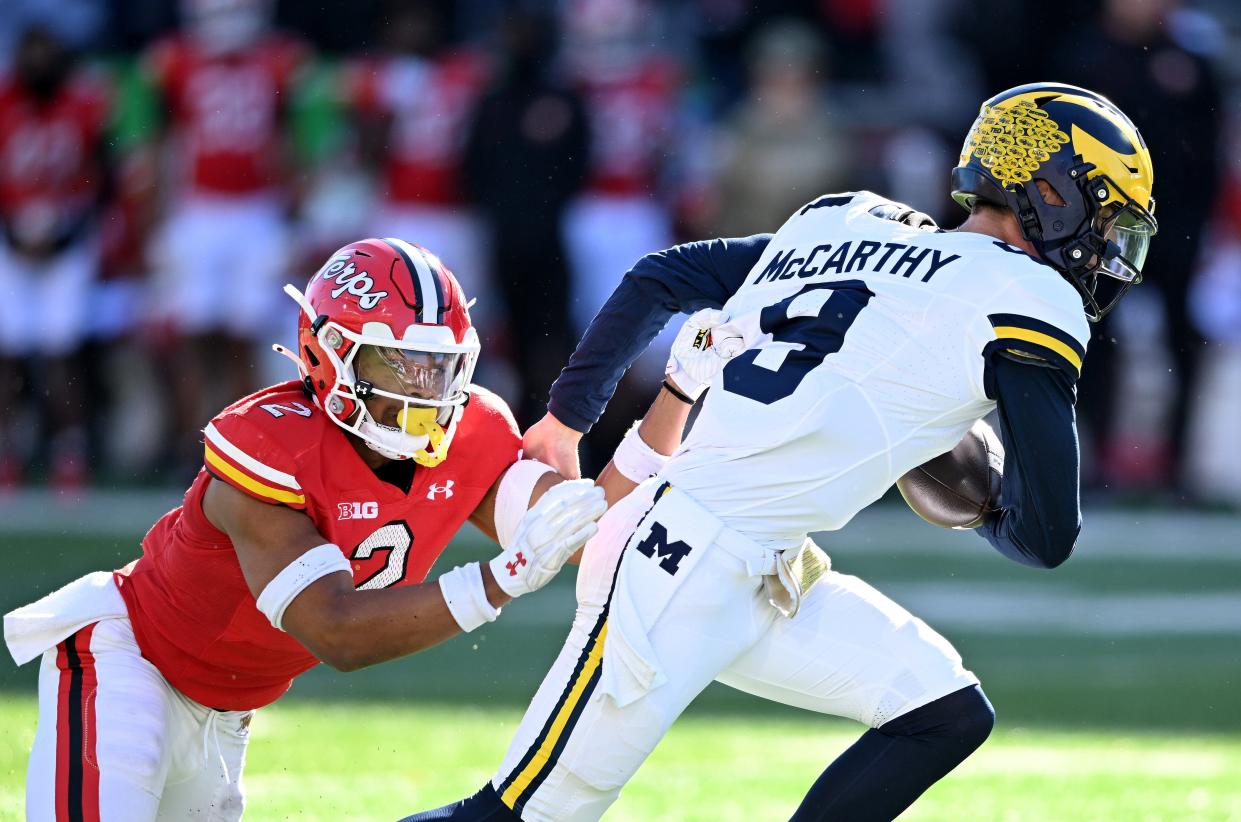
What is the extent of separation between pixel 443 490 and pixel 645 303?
56 cm

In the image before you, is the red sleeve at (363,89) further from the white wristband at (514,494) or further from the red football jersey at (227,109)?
the white wristband at (514,494)

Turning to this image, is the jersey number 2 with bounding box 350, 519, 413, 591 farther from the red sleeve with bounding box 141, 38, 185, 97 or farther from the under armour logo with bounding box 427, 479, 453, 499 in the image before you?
the red sleeve with bounding box 141, 38, 185, 97

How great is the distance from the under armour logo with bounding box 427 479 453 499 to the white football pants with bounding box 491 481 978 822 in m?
0.45

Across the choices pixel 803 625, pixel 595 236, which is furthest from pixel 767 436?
pixel 595 236

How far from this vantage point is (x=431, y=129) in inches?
393

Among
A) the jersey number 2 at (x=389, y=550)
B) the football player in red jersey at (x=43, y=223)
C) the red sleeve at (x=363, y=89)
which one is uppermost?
the jersey number 2 at (x=389, y=550)

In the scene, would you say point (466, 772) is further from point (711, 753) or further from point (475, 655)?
point (475, 655)

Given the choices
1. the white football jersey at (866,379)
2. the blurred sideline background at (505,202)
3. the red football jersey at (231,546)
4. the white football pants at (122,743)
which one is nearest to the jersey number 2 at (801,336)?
the white football jersey at (866,379)

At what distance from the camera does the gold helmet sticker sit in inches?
135

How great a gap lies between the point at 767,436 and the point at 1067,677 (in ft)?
12.1

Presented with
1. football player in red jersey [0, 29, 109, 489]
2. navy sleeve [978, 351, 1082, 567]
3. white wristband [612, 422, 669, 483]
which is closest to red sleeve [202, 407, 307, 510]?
white wristband [612, 422, 669, 483]

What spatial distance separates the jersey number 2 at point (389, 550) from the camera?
364cm

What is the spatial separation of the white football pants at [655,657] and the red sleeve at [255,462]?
23.3 inches

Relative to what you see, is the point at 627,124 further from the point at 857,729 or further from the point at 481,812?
the point at 481,812
